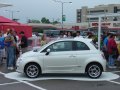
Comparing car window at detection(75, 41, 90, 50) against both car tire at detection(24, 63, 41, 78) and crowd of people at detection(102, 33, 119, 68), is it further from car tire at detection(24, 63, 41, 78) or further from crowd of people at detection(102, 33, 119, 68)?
crowd of people at detection(102, 33, 119, 68)

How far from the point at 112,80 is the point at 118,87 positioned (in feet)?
4.83

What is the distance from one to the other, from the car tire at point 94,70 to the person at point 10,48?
13.4 ft

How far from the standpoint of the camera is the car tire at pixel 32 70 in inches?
487

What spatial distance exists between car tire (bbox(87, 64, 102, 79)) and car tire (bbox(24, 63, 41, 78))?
184 cm

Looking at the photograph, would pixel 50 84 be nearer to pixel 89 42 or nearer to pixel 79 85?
pixel 79 85

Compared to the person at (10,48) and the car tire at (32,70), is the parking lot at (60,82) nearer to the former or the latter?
the car tire at (32,70)

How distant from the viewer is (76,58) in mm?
12359

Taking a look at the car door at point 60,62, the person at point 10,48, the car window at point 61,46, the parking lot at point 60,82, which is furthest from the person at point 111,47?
Result: the person at point 10,48

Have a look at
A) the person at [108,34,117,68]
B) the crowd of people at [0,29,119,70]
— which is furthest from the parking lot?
the person at [108,34,117,68]

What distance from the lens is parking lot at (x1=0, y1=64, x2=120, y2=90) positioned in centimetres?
1062

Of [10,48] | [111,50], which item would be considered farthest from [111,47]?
[10,48]

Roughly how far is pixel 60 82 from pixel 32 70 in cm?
134

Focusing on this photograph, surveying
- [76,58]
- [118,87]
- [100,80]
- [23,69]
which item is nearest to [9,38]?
[23,69]

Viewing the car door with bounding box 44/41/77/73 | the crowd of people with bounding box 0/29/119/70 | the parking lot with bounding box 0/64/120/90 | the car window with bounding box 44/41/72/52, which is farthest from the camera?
the crowd of people with bounding box 0/29/119/70
